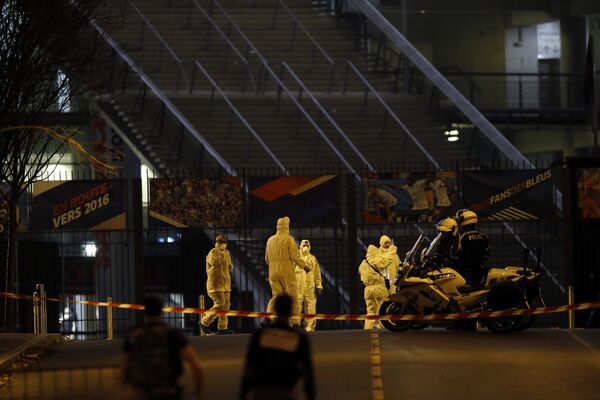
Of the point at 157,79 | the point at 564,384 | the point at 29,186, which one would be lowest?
the point at 564,384

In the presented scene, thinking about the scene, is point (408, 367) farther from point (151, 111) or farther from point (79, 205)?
point (151, 111)

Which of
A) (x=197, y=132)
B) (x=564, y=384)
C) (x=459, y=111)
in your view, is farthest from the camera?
(x=459, y=111)

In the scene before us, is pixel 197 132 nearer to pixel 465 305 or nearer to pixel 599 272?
pixel 599 272

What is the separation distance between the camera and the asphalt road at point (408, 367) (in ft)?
52.6

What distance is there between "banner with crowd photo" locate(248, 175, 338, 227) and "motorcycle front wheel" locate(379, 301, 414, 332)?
5.48 metres

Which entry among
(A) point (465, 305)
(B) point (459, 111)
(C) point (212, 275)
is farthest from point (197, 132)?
(A) point (465, 305)

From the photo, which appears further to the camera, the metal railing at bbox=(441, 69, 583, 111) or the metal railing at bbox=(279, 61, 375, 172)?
the metal railing at bbox=(441, 69, 583, 111)

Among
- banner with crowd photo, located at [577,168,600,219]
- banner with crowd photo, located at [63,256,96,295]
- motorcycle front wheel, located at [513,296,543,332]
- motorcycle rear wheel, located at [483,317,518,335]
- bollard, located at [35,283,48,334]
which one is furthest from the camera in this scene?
banner with crowd photo, located at [63,256,96,295]

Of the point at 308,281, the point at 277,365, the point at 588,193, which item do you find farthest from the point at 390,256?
the point at 277,365

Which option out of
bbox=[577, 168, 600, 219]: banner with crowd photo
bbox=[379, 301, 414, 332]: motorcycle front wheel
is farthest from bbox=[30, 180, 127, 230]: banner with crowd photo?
bbox=[577, 168, 600, 219]: banner with crowd photo

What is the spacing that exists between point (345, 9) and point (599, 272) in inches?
735

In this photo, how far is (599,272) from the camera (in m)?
28.0

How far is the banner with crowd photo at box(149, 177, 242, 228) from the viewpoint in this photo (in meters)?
28.1

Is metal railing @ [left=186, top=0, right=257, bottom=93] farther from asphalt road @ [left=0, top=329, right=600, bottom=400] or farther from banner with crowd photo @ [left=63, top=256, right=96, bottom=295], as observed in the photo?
asphalt road @ [left=0, top=329, right=600, bottom=400]
